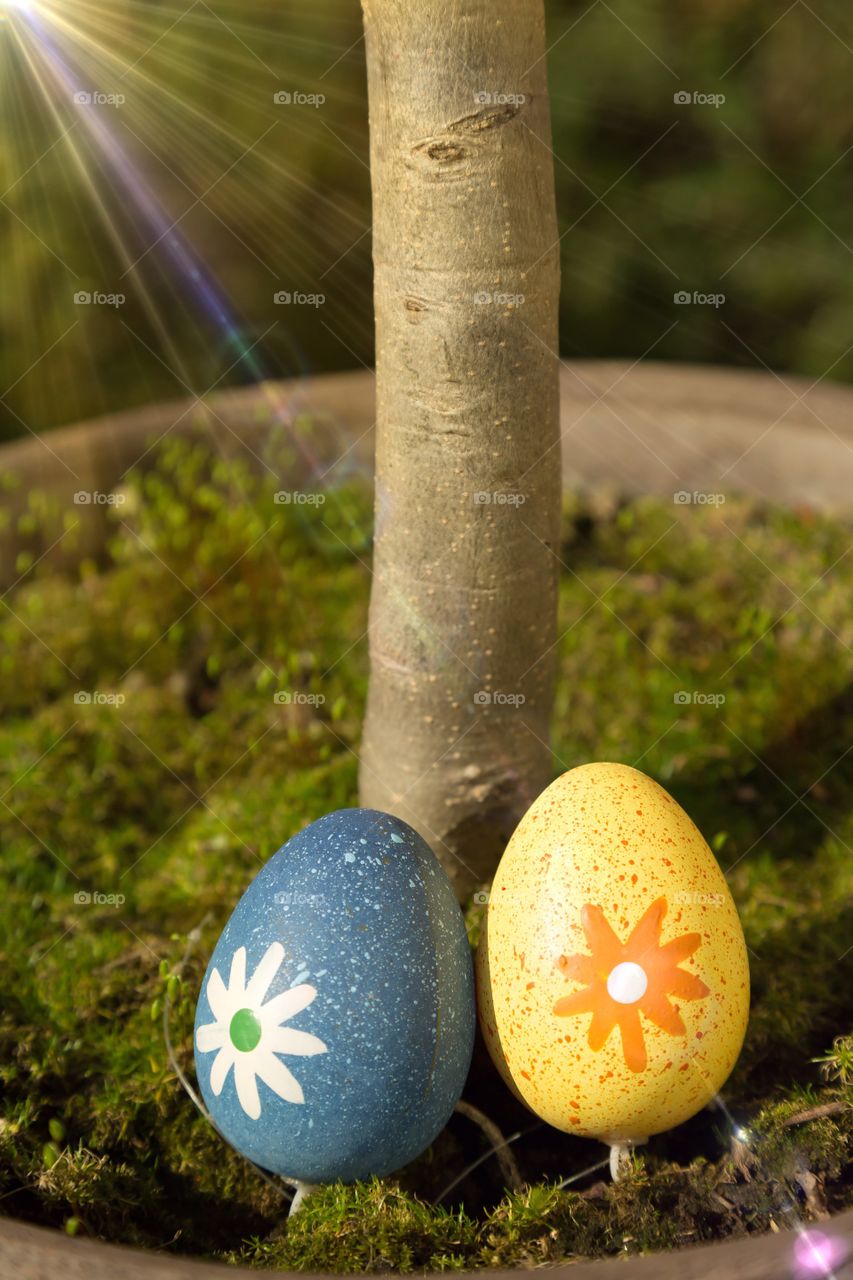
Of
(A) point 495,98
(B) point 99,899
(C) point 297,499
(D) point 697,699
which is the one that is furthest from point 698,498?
(B) point 99,899

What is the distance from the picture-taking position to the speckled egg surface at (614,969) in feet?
4.92

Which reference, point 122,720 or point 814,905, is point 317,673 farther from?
point 814,905

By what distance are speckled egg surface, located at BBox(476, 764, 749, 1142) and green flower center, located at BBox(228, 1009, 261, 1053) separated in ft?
1.01

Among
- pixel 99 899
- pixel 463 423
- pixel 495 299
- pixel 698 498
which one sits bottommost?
pixel 99 899

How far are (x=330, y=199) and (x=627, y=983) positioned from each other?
3579mm

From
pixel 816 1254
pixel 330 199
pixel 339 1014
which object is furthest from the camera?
pixel 330 199

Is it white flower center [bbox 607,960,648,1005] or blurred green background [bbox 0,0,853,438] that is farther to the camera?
blurred green background [bbox 0,0,853,438]

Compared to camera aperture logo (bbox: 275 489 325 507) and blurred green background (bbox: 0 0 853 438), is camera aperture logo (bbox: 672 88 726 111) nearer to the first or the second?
blurred green background (bbox: 0 0 853 438)

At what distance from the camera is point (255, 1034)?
1.51 meters

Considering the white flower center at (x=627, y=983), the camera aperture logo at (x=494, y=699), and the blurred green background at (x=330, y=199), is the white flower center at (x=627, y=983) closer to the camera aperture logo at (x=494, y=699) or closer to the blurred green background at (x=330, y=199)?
the camera aperture logo at (x=494, y=699)

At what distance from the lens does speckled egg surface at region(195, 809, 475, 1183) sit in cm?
149

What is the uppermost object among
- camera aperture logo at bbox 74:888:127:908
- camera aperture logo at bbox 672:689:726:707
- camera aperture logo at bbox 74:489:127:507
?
camera aperture logo at bbox 74:489:127:507

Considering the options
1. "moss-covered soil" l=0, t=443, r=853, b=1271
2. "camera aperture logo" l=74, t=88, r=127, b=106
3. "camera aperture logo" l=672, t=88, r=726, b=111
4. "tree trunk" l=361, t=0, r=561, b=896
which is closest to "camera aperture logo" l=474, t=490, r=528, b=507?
"tree trunk" l=361, t=0, r=561, b=896

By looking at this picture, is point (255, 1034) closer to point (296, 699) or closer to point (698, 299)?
point (296, 699)
